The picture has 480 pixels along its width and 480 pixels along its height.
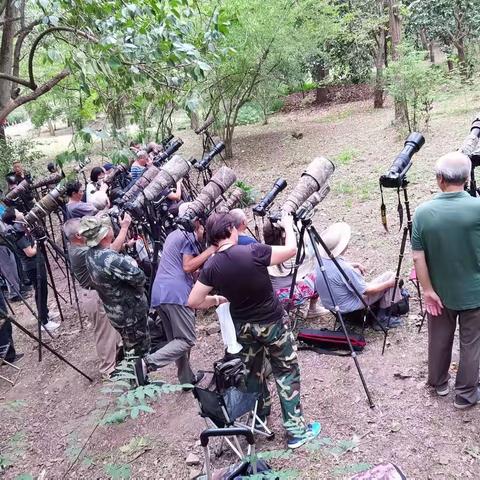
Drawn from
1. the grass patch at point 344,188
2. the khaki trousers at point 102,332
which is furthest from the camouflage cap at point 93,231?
the grass patch at point 344,188

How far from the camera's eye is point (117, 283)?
353 centimetres

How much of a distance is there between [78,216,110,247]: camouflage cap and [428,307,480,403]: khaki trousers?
2.36m

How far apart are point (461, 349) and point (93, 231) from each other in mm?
2610

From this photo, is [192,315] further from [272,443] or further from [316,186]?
[316,186]

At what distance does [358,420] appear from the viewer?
10.1 ft

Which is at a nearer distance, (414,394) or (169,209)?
(414,394)

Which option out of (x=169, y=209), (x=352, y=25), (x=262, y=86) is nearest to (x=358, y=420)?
(x=169, y=209)

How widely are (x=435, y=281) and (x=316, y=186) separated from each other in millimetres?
1075

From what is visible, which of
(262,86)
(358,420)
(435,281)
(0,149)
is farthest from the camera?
(262,86)

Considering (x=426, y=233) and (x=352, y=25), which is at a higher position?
(x=352, y=25)

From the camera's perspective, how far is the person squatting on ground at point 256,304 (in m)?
2.70

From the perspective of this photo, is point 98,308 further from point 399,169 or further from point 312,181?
point 399,169

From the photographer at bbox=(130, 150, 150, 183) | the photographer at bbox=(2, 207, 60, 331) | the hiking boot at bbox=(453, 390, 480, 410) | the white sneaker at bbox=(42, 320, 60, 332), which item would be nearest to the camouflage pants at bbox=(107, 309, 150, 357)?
the photographer at bbox=(2, 207, 60, 331)

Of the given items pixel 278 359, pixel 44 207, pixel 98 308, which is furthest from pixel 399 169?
pixel 44 207
